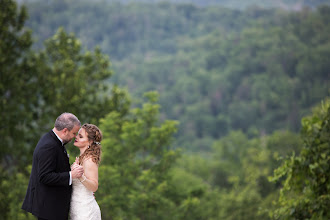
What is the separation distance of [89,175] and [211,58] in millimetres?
126544

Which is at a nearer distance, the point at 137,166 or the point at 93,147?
the point at 93,147

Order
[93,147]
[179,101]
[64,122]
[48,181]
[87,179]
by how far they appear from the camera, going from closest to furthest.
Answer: [48,181] → [64,122] → [87,179] → [93,147] → [179,101]

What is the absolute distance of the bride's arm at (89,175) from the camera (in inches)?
163

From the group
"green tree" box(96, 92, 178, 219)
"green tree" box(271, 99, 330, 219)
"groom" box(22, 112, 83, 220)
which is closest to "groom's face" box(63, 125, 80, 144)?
"groom" box(22, 112, 83, 220)

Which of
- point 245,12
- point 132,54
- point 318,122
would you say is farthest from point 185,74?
point 318,122

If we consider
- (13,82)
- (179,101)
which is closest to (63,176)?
(13,82)

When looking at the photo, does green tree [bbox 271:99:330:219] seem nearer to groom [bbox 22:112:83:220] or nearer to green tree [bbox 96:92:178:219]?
groom [bbox 22:112:83:220]

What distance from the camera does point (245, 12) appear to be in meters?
169

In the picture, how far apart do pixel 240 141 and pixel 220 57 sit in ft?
215

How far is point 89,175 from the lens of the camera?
417 cm

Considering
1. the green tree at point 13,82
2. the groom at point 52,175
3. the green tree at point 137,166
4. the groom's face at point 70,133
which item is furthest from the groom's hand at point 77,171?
the green tree at point 13,82

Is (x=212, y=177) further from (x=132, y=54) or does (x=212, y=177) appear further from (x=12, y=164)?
(x=132, y=54)

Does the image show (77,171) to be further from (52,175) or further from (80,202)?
(80,202)

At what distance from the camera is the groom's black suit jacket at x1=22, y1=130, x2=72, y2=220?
384cm
